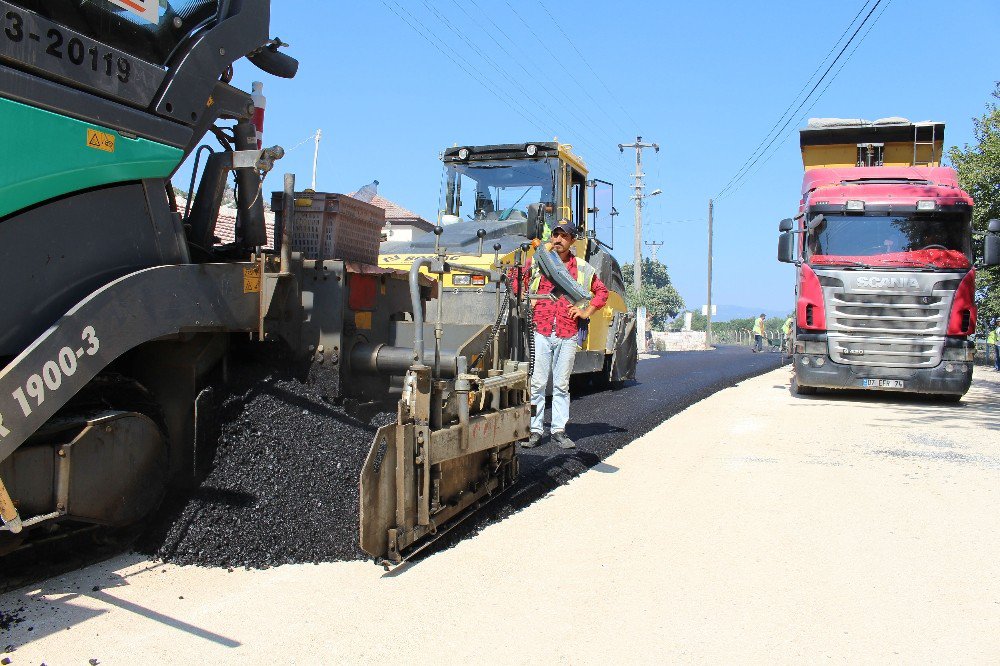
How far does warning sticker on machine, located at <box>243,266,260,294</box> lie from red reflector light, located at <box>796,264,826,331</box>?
939 cm

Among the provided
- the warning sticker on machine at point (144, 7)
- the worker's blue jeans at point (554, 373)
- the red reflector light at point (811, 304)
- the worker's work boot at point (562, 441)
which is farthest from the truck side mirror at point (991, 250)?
the warning sticker on machine at point (144, 7)

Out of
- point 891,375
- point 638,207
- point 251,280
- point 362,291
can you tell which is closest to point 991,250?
point 891,375

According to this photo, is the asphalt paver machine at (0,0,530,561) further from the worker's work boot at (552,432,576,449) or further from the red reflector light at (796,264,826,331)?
the red reflector light at (796,264,826,331)

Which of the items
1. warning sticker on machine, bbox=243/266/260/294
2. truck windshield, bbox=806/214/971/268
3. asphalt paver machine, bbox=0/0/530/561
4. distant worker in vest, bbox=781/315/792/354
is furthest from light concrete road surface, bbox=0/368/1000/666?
distant worker in vest, bbox=781/315/792/354

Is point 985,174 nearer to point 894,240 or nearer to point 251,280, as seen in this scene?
point 894,240

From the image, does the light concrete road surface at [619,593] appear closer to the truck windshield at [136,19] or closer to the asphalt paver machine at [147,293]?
the asphalt paver machine at [147,293]

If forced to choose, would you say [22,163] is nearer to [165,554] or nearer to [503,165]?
[165,554]

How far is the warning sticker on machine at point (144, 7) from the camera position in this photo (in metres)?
3.70

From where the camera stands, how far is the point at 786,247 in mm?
12547

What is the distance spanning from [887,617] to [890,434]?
5508 mm

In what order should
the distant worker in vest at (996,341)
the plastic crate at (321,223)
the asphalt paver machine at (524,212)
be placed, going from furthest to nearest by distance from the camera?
1. the distant worker in vest at (996,341)
2. the asphalt paver machine at (524,212)
3. the plastic crate at (321,223)

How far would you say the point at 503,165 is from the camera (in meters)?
11.0

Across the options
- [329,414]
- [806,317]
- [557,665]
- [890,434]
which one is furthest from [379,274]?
[806,317]

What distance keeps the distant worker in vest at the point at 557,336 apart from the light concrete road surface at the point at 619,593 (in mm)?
1014
